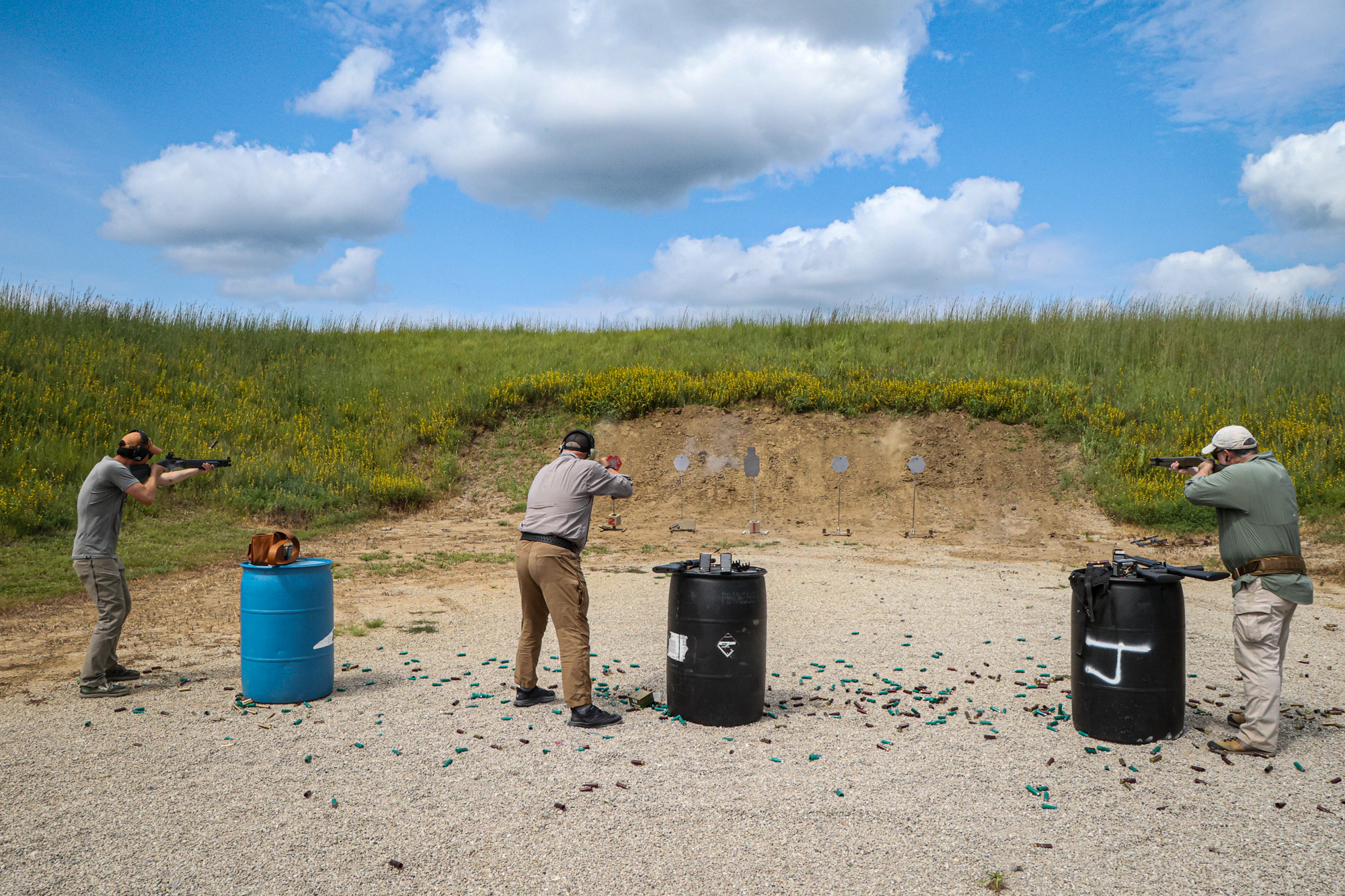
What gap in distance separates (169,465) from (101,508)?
2.03 feet

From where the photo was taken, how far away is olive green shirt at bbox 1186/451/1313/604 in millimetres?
5266

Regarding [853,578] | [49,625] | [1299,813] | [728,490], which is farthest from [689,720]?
[728,490]

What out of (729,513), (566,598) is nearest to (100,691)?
(566,598)

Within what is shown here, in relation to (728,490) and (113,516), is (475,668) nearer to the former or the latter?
(113,516)

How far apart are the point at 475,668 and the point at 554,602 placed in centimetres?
219

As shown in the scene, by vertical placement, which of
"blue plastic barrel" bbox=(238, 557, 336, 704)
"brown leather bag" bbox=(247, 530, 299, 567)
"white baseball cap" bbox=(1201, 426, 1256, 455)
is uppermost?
"white baseball cap" bbox=(1201, 426, 1256, 455)

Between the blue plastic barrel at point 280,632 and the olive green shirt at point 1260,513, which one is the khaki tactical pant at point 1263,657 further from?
the blue plastic barrel at point 280,632

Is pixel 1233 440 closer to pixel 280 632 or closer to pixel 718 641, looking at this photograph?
pixel 718 641

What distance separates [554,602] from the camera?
18.7ft

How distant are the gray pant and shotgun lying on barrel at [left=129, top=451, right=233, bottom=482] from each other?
694mm

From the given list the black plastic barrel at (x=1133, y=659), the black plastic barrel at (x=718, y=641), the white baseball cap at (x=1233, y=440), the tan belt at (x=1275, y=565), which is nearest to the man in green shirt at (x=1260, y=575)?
the tan belt at (x=1275, y=565)

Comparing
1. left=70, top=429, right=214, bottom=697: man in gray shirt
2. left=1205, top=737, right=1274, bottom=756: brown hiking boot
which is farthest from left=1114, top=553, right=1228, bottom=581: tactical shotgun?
left=70, top=429, right=214, bottom=697: man in gray shirt

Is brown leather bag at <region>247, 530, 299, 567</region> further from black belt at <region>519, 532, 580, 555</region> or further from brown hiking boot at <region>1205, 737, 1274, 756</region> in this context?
brown hiking boot at <region>1205, 737, 1274, 756</region>

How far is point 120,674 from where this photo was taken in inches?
269
